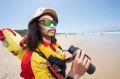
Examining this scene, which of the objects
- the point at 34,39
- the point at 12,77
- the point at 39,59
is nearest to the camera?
the point at 39,59

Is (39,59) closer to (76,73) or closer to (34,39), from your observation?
(34,39)

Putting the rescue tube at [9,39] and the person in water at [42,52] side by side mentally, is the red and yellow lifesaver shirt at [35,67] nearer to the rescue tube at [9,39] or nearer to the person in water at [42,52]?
the person in water at [42,52]

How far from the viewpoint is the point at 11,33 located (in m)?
3.84

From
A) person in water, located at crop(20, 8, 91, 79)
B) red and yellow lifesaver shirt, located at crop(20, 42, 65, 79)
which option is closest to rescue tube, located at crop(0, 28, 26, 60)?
person in water, located at crop(20, 8, 91, 79)

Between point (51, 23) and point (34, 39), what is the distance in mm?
313

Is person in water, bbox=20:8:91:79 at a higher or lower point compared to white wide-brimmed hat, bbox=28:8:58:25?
lower

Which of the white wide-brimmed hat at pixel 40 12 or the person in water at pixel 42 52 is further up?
the white wide-brimmed hat at pixel 40 12

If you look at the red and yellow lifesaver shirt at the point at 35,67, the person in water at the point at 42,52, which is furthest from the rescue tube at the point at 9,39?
the red and yellow lifesaver shirt at the point at 35,67

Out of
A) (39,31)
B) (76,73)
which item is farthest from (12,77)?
(76,73)

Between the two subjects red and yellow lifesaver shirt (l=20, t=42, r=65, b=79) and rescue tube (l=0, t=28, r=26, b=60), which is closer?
red and yellow lifesaver shirt (l=20, t=42, r=65, b=79)

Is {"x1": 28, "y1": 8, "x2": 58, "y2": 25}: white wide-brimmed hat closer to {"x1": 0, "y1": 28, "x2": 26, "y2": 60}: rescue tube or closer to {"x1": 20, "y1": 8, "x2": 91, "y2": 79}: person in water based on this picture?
{"x1": 20, "y1": 8, "x2": 91, "y2": 79}: person in water

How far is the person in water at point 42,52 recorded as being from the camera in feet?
8.09

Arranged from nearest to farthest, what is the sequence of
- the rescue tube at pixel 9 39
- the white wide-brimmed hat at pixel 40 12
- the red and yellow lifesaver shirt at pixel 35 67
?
the red and yellow lifesaver shirt at pixel 35 67 < the white wide-brimmed hat at pixel 40 12 < the rescue tube at pixel 9 39

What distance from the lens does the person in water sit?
246cm
